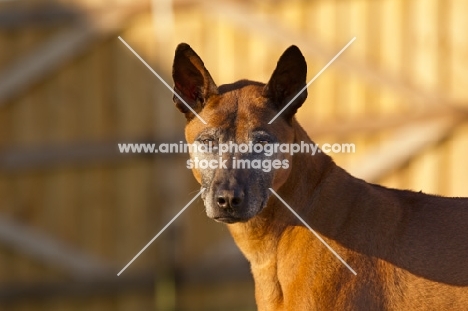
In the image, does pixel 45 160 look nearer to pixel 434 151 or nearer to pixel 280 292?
pixel 434 151

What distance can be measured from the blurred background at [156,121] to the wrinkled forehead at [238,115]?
485 cm

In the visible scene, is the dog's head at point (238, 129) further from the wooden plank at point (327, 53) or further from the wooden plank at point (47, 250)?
the wooden plank at point (47, 250)

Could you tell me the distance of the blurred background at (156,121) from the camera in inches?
400

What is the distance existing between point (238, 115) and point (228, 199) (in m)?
0.50

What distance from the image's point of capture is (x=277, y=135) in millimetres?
5211

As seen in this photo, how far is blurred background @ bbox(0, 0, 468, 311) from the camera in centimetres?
1016

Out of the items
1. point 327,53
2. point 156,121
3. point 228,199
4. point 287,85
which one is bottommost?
point 156,121

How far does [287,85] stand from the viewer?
211 inches

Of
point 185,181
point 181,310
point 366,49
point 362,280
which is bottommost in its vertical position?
point 181,310

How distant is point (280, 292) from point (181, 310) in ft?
17.7

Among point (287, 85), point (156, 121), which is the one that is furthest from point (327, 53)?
point (287, 85)

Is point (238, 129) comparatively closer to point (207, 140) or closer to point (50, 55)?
point (207, 140)

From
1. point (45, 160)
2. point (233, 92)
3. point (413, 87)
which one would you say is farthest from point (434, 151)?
point (233, 92)

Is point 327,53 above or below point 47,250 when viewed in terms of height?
above
